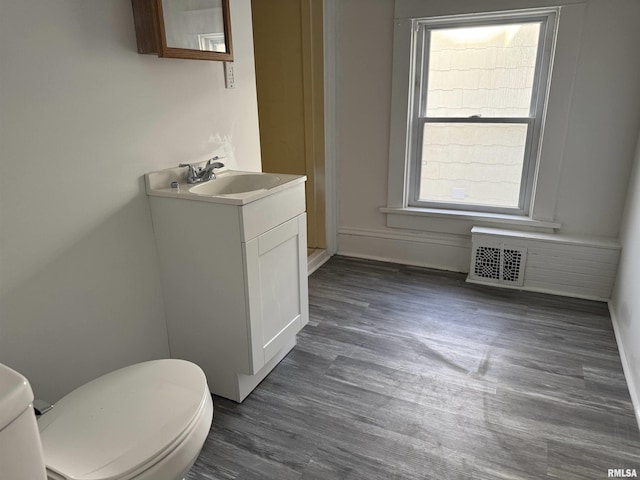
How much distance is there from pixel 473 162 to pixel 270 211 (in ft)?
6.10

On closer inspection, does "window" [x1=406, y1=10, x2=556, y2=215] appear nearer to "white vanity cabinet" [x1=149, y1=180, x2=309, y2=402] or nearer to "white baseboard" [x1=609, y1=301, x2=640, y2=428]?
"white baseboard" [x1=609, y1=301, x2=640, y2=428]

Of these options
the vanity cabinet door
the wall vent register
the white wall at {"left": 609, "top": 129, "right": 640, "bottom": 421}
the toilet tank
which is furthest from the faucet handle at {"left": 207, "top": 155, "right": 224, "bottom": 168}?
the white wall at {"left": 609, "top": 129, "right": 640, "bottom": 421}

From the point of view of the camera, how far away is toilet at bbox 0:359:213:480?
3.25 ft

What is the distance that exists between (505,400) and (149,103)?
1920 millimetres

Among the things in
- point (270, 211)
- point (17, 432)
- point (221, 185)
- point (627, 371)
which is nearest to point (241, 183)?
point (221, 185)

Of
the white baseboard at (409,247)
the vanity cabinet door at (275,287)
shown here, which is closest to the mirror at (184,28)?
the vanity cabinet door at (275,287)

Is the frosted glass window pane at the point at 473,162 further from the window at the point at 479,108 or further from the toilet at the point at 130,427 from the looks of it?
the toilet at the point at 130,427

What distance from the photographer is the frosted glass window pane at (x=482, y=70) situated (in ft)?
8.95

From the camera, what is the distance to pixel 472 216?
304 centimetres

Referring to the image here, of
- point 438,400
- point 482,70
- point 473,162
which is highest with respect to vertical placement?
point 482,70

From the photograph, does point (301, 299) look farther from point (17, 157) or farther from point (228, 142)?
point (17, 157)

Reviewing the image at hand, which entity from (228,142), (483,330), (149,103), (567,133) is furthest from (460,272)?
(149,103)

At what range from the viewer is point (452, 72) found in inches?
115

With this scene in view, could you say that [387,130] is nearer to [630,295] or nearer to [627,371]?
[630,295]
